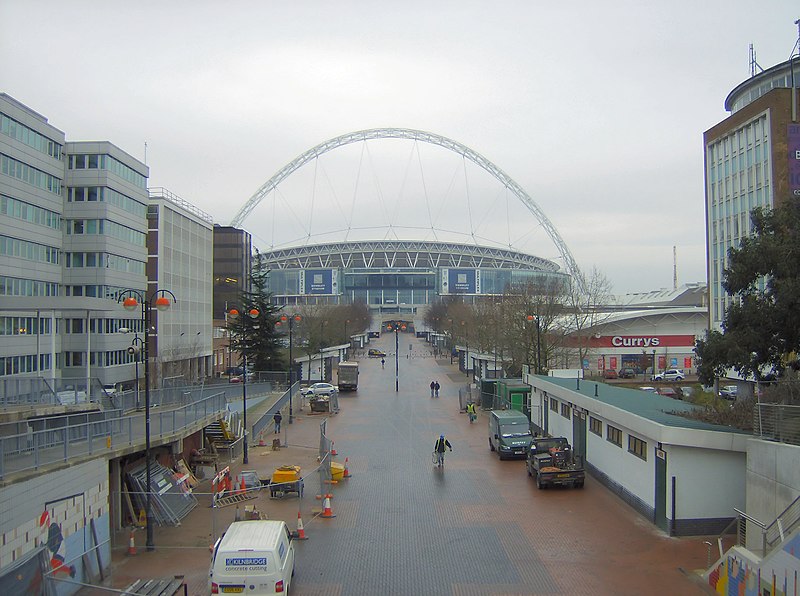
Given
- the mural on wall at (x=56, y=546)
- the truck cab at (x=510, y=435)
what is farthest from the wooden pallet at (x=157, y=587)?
the truck cab at (x=510, y=435)

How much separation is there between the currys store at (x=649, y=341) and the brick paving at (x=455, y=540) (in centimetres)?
3920

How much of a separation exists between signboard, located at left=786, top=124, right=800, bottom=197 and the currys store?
25.6m

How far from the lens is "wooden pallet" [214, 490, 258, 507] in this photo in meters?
20.3

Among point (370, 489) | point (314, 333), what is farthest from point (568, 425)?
point (314, 333)

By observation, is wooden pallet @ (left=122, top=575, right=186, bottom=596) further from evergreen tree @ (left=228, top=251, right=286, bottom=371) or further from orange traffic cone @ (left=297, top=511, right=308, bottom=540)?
evergreen tree @ (left=228, top=251, right=286, bottom=371)

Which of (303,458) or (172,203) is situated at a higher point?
(172,203)

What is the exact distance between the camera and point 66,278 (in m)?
47.3

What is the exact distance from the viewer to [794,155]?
39031 millimetres

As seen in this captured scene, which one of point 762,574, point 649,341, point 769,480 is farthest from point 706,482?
point 649,341

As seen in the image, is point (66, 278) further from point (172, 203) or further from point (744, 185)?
point (744, 185)

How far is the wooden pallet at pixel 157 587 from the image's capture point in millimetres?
13141

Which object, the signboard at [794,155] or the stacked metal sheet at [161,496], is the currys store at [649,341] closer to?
the signboard at [794,155]

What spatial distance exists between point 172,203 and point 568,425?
152ft

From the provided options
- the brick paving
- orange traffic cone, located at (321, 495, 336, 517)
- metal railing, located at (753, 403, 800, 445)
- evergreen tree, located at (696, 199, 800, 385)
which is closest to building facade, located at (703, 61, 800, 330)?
evergreen tree, located at (696, 199, 800, 385)
